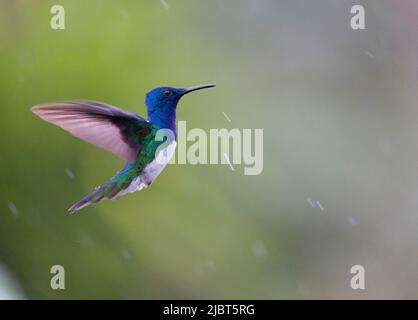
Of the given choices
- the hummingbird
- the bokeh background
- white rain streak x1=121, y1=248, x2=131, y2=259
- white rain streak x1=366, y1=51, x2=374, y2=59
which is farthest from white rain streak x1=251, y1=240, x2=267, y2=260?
the hummingbird

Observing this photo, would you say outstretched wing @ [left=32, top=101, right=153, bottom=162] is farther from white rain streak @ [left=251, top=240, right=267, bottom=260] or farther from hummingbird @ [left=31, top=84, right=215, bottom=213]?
white rain streak @ [left=251, top=240, right=267, bottom=260]

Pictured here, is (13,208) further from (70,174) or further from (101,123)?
(101,123)

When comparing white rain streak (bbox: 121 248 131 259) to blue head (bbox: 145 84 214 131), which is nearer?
blue head (bbox: 145 84 214 131)

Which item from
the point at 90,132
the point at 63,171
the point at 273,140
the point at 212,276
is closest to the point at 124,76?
the point at 63,171
